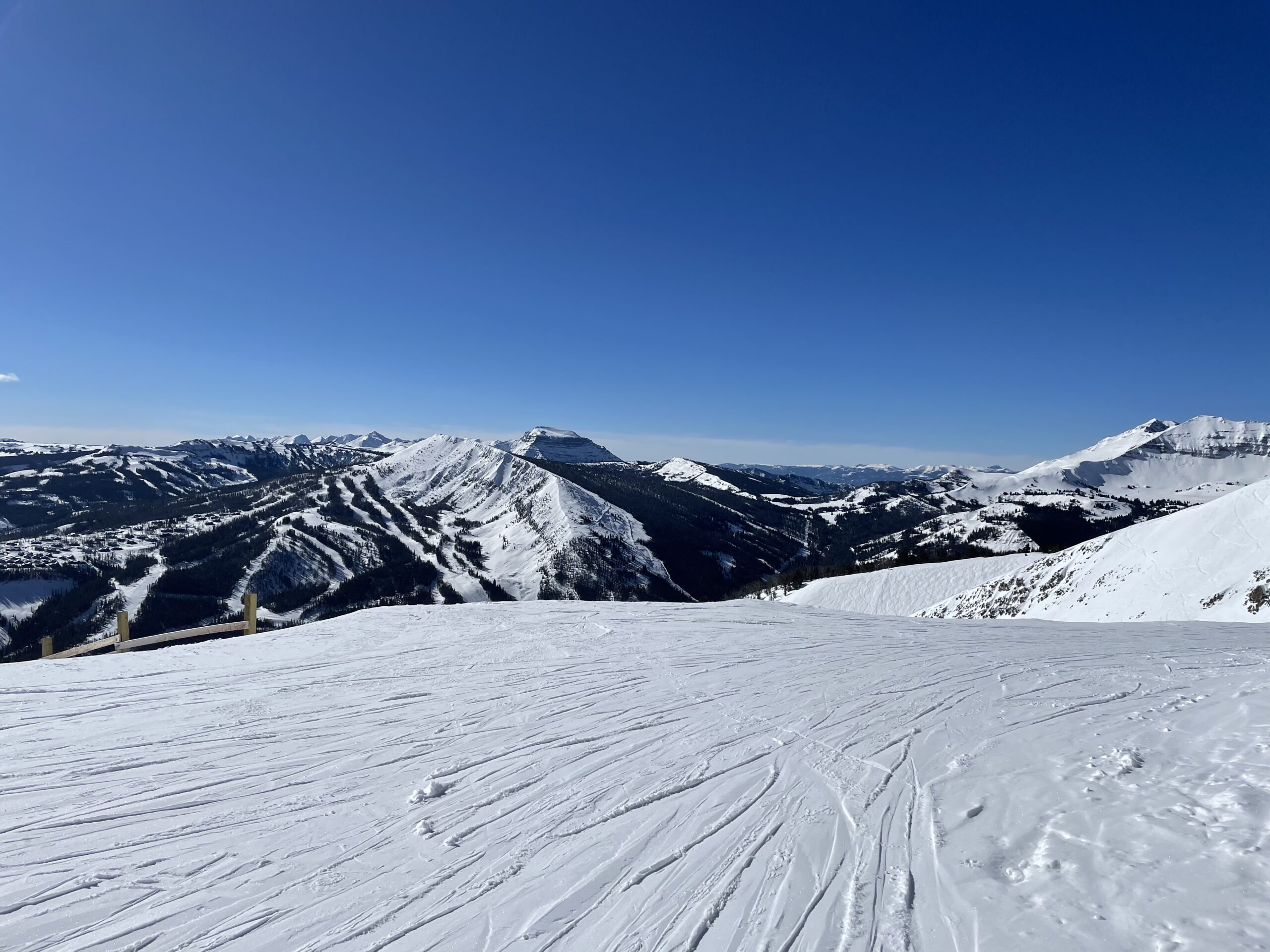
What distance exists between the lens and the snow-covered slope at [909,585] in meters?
51.7

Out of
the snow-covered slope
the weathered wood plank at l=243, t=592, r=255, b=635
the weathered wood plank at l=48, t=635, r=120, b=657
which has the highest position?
the weathered wood plank at l=243, t=592, r=255, b=635

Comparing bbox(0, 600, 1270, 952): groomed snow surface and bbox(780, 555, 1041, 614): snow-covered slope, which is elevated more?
bbox(0, 600, 1270, 952): groomed snow surface

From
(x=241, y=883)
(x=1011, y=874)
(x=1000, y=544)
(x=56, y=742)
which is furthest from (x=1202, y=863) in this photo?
(x=1000, y=544)

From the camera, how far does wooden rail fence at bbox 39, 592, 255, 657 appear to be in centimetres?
1213

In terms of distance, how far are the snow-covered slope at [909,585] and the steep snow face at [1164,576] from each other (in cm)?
1110

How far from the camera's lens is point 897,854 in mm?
4086

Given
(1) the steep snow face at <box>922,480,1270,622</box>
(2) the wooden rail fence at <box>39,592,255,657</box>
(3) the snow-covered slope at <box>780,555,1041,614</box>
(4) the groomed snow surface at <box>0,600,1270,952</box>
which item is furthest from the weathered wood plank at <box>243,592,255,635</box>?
(3) the snow-covered slope at <box>780,555,1041,614</box>

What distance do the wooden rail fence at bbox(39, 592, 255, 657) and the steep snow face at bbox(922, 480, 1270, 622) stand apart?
98.9 ft

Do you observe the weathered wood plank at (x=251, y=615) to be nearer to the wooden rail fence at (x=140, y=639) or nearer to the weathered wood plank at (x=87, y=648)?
the wooden rail fence at (x=140, y=639)

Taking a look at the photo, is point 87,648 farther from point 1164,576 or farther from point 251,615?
point 1164,576

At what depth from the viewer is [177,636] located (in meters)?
13.3

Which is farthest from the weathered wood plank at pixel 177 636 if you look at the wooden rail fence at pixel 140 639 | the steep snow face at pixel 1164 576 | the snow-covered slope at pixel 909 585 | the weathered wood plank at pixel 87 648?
the snow-covered slope at pixel 909 585

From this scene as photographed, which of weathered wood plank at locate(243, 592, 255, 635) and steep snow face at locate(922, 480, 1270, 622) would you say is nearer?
weathered wood plank at locate(243, 592, 255, 635)

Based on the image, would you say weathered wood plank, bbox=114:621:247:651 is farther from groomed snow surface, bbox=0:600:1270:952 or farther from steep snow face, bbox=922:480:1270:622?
steep snow face, bbox=922:480:1270:622
